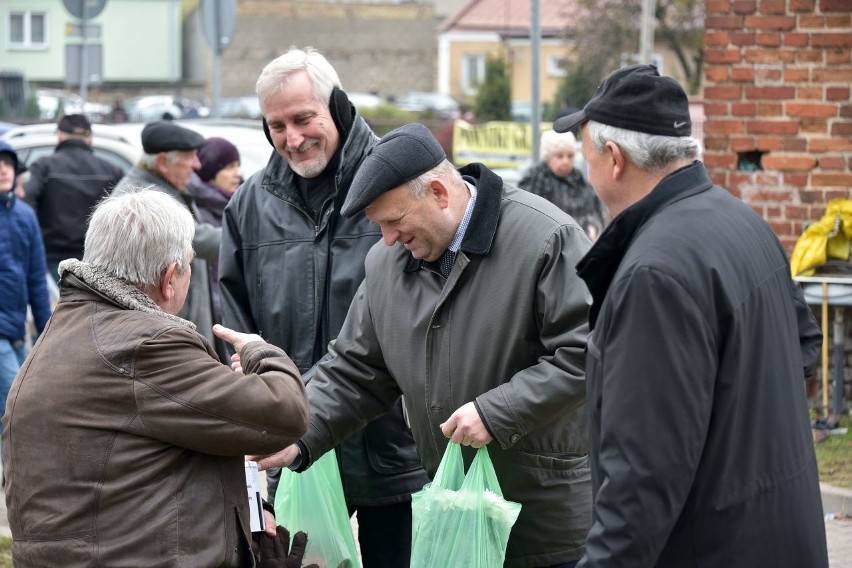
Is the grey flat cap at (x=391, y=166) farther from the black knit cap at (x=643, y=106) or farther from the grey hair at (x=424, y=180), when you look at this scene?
the black knit cap at (x=643, y=106)

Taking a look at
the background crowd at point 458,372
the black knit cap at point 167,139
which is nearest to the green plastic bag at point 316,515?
the background crowd at point 458,372

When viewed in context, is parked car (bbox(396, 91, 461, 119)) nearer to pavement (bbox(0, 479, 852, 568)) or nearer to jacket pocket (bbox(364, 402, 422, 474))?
pavement (bbox(0, 479, 852, 568))

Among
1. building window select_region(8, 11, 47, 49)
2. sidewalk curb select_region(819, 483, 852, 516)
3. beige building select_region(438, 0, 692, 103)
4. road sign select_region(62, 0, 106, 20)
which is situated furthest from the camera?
building window select_region(8, 11, 47, 49)

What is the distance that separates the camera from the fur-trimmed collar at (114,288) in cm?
284

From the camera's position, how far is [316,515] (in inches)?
145

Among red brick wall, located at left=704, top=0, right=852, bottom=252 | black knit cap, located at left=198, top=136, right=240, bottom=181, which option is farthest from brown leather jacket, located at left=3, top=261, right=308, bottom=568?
red brick wall, located at left=704, top=0, right=852, bottom=252

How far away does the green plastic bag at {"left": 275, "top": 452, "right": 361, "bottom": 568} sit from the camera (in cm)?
367

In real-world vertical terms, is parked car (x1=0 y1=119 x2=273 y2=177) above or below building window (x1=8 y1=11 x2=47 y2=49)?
below

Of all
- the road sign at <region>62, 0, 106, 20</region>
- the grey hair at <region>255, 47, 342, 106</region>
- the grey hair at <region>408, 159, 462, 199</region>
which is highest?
the road sign at <region>62, 0, 106, 20</region>

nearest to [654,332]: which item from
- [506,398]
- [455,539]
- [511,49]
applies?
[506,398]

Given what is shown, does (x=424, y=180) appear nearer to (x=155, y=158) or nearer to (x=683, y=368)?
(x=683, y=368)

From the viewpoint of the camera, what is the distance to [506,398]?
3.18m

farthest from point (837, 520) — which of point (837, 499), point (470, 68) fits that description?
point (470, 68)

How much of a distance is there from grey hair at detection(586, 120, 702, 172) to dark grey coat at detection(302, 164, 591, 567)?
Result: 0.65 m
